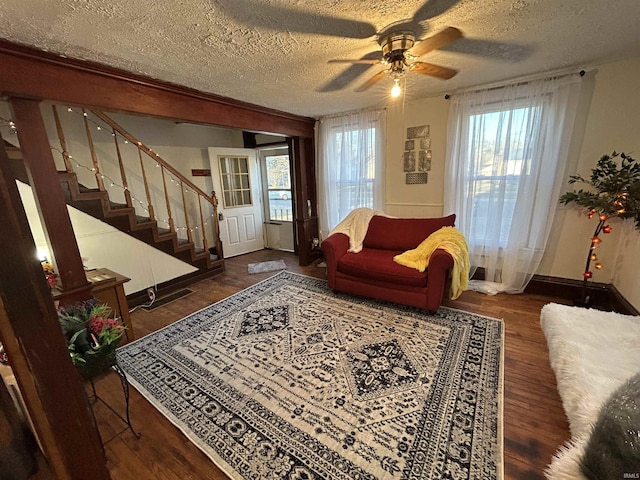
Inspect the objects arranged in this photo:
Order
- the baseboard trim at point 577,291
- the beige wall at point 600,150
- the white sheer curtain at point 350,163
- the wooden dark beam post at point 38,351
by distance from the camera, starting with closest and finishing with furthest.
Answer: the wooden dark beam post at point 38,351 < the beige wall at point 600,150 < the baseboard trim at point 577,291 < the white sheer curtain at point 350,163

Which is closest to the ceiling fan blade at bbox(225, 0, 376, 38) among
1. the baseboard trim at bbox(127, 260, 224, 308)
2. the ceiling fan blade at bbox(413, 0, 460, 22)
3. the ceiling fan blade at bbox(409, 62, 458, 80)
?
the ceiling fan blade at bbox(413, 0, 460, 22)

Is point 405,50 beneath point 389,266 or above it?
above

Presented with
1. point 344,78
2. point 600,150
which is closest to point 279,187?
point 344,78

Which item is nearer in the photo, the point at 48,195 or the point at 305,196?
the point at 48,195

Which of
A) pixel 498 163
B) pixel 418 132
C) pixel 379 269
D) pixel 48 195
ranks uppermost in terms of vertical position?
pixel 418 132

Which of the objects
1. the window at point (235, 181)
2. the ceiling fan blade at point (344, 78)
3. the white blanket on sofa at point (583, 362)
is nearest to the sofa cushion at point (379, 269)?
A: the white blanket on sofa at point (583, 362)

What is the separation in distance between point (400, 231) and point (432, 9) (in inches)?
83.9

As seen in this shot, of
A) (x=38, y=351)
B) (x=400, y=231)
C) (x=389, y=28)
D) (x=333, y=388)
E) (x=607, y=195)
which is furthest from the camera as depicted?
(x=400, y=231)

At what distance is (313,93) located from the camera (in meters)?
2.87

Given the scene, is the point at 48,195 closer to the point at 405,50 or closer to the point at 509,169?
the point at 405,50

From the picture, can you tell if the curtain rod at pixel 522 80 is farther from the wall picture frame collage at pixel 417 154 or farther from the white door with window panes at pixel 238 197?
the white door with window panes at pixel 238 197

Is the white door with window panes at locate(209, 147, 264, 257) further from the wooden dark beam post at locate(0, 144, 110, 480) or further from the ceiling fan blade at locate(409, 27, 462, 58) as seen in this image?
the wooden dark beam post at locate(0, 144, 110, 480)

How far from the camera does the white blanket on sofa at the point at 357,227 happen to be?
332cm

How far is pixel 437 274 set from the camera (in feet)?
8.19
